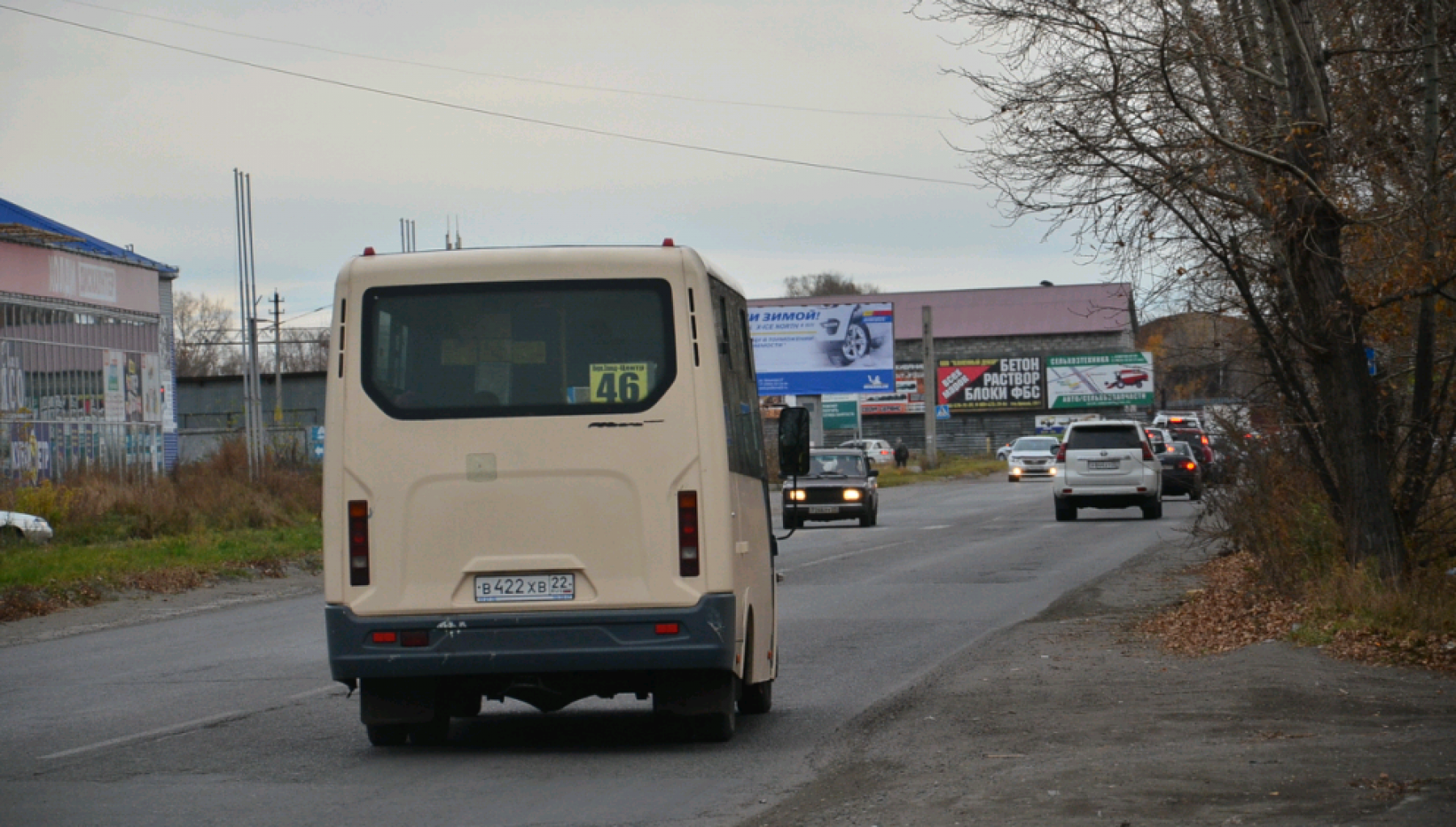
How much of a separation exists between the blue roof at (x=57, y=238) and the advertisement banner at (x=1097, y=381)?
5998 centimetres

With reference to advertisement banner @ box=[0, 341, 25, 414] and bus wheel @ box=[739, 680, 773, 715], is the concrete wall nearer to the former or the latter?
advertisement banner @ box=[0, 341, 25, 414]

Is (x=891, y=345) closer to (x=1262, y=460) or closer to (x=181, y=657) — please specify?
(x=1262, y=460)

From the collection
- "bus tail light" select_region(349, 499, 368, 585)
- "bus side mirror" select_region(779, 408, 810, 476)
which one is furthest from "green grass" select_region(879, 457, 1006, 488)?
"bus tail light" select_region(349, 499, 368, 585)

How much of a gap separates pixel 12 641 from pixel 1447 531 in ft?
42.1

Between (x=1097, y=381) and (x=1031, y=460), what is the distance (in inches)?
1423

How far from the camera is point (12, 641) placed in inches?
658

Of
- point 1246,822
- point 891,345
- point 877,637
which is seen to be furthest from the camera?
point 891,345

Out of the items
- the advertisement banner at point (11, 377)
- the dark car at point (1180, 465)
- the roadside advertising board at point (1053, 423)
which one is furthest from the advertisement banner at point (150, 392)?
the roadside advertising board at point (1053, 423)

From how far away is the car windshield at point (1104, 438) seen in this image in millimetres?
33094

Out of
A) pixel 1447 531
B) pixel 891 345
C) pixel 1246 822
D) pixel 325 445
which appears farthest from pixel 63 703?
pixel 891 345

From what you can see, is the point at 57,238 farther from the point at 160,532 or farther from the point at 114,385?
the point at 160,532

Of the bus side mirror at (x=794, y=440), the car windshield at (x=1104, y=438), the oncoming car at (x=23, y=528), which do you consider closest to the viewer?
the bus side mirror at (x=794, y=440)

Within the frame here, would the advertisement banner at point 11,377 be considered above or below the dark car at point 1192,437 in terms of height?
above

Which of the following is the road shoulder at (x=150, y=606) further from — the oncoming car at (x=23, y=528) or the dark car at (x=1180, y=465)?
the dark car at (x=1180, y=465)
